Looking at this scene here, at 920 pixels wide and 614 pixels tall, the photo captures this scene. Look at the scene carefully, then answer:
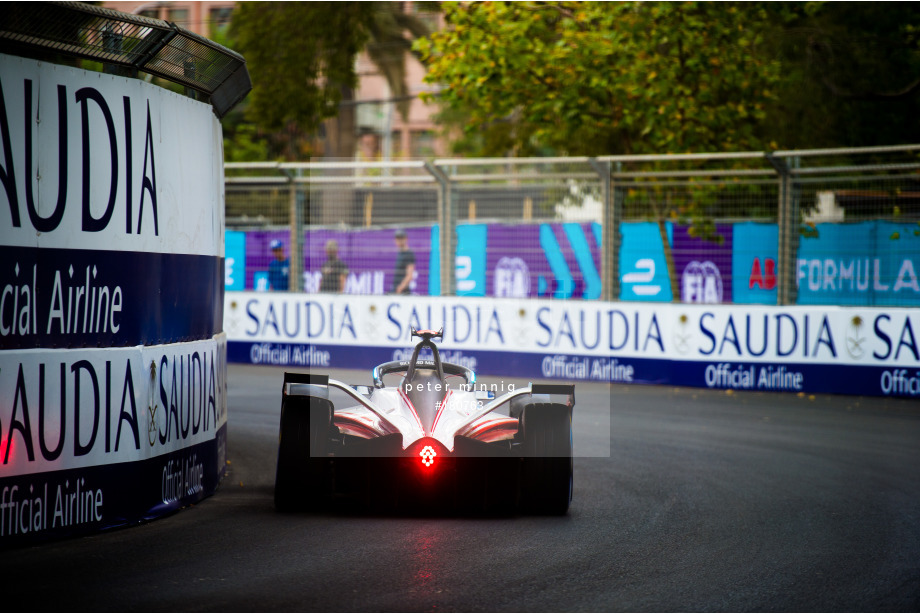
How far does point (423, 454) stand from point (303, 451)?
0.79 m

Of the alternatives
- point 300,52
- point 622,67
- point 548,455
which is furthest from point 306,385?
point 300,52

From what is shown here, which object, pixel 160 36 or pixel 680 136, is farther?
pixel 680 136

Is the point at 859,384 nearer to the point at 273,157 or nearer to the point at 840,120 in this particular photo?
the point at 840,120

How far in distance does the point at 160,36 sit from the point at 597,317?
32.7ft

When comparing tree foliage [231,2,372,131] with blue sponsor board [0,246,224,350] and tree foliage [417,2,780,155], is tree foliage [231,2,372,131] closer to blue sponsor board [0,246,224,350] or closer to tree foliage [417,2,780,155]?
tree foliage [417,2,780,155]

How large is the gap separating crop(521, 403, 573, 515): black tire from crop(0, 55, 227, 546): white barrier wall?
92.1 inches

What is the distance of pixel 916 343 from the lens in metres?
13.7

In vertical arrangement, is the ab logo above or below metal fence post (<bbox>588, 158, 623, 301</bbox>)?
below

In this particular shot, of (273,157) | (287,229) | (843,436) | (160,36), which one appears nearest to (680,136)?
(287,229)

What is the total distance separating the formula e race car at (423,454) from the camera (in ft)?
23.4

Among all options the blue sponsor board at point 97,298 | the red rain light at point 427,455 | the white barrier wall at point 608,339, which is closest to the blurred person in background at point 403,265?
the white barrier wall at point 608,339

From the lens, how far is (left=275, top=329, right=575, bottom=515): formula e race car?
7137 mm

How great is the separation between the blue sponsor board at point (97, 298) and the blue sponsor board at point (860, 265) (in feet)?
31.7

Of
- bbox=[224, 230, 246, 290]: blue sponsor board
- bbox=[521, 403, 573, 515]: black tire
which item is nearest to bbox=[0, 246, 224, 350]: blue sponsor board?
bbox=[521, 403, 573, 515]: black tire
